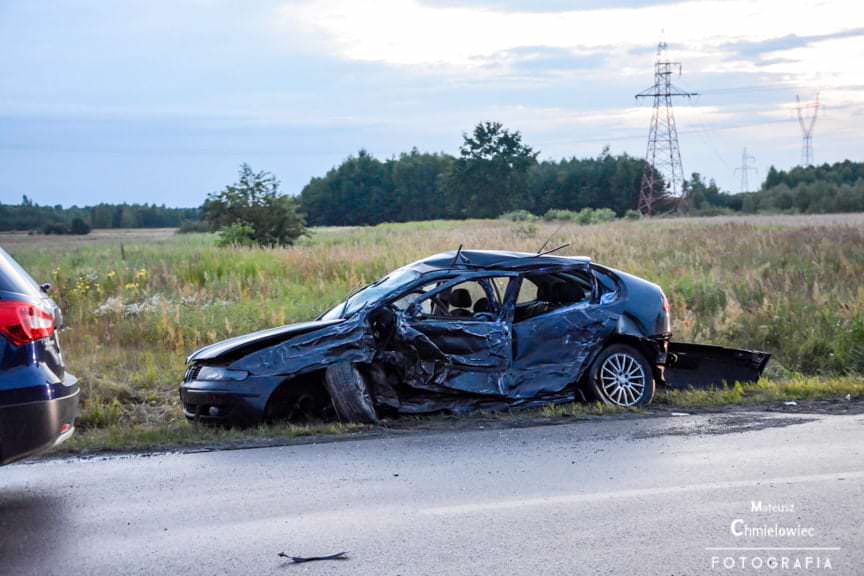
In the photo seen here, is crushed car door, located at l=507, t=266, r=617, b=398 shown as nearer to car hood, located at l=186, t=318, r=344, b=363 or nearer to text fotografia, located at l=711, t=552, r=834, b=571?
car hood, located at l=186, t=318, r=344, b=363

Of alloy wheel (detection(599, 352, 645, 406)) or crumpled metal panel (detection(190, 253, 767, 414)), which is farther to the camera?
alloy wheel (detection(599, 352, 645, 406))

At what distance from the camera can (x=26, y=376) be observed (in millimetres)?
5656

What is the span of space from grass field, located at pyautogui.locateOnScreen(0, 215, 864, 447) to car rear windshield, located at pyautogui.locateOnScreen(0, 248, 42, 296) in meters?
2.68

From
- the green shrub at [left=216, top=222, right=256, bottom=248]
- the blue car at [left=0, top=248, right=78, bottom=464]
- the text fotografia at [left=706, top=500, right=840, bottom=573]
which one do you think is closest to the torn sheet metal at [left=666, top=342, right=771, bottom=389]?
the text fotografia at [left=706, top=500, right=840, bottom=573]

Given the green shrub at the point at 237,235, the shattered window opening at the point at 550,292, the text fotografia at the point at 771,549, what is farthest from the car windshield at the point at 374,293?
the green shrub at the point at 237,235

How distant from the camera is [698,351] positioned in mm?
10594

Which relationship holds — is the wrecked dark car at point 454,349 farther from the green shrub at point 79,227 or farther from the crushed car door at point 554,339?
the green shrub at point 79,227

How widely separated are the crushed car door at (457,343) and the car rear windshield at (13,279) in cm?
362

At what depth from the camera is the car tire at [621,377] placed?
30.7 ft

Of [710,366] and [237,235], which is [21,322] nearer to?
[710,366]

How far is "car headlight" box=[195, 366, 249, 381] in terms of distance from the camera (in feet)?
27.9

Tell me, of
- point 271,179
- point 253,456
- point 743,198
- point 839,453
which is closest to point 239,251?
point 271,179

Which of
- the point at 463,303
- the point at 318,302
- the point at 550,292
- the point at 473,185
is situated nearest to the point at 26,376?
the point at 463,303

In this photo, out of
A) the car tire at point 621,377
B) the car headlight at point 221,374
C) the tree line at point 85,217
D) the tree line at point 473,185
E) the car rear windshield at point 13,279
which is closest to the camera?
the car rear windshield at point 13,279
